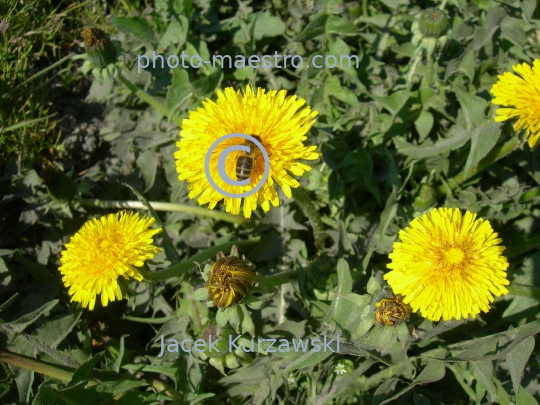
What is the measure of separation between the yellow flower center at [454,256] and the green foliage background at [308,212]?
33cm

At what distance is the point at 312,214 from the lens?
9.01ft

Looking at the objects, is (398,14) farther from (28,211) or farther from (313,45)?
(28,211)

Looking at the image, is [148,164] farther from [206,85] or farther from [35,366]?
[35,366]

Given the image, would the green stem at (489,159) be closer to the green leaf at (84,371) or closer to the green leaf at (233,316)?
the green leaf at (233,316)

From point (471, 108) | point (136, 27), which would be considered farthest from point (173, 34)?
point (471, 108)

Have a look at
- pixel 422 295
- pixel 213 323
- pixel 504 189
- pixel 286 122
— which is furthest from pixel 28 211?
pixel 504 189

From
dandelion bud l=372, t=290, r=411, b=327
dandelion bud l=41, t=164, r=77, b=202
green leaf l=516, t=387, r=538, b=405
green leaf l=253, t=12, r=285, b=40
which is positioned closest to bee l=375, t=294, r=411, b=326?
dandelion bud l=372, t=290, r=411, b=327

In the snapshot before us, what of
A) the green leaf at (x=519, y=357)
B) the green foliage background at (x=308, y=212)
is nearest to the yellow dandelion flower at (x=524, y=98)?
the green foliage background at (x=308, y=212)

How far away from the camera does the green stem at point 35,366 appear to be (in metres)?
2.48

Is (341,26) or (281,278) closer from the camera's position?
(281,278)

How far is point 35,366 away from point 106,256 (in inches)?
29.0

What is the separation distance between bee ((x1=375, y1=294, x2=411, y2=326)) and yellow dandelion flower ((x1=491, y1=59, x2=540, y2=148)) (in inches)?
35.5

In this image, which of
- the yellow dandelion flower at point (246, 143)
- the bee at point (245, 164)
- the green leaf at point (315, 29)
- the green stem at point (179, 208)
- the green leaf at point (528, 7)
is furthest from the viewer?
the green stem at point (179, 208)

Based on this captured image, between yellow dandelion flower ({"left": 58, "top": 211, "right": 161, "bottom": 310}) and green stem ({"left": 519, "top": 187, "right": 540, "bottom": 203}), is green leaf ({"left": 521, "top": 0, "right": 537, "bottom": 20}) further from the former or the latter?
yellow dandelion flower ({"left": 58, "top": 211, "right": 161, "bottom": 310})
